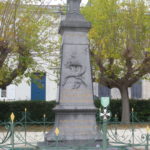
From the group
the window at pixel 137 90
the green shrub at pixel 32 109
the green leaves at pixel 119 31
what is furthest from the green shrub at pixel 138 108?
the window at pixel 137 90

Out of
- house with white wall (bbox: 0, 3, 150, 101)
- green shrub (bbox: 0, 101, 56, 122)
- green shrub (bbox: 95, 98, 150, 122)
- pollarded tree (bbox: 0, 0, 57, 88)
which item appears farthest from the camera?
house with white wall (bbox: 0, 3, 150, 101)

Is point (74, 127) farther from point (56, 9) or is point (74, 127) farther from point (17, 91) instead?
point (17, 91)

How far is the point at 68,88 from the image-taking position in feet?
33.2

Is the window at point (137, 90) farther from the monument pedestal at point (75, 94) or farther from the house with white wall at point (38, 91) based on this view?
the monument pedestal at point (75, 94)

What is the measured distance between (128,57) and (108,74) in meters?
1.44

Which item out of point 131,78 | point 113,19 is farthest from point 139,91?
point 113,19

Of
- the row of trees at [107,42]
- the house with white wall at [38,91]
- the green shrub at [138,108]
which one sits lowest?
the green shrub at [138,108]

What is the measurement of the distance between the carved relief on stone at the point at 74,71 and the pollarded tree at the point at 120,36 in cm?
793

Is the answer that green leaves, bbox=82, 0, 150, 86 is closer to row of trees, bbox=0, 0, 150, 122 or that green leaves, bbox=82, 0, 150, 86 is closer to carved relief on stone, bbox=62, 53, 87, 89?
row of trees, bbox=0, 0, 150, 122

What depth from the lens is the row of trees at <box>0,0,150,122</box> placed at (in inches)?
680

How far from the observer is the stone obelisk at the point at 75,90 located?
9938 millimetres

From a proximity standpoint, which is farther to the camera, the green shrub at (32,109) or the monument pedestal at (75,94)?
the green shrub at (32,109)

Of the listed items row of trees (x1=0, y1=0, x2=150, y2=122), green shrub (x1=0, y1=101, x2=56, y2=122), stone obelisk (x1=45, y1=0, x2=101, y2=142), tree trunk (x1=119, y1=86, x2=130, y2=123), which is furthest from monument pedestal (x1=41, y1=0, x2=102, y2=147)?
green shrub (x1=0, y1=101, x2=56, y2=122)

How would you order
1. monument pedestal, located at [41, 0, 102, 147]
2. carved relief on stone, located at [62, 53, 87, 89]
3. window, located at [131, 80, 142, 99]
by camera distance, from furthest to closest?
window, located at [131, 80, 142, 99] < carved relief on stone, located at [62, 53, 87, 89] < monument pedestal, located at [41, 0, 102, 147]
